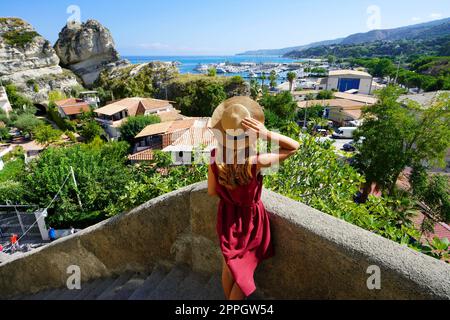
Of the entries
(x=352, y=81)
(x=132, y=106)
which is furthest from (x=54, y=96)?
(x=352, y=81)

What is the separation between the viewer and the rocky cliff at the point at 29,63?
51062 mm

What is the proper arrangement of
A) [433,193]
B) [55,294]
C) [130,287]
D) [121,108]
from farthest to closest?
1. [121,108]
2. [433,193]
3. [55,294]
4. [130,287]

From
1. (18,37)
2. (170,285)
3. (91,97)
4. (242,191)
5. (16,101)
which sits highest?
(18,37)

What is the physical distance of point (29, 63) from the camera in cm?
5356

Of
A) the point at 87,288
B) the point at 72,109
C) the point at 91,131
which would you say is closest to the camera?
the point at 87,288

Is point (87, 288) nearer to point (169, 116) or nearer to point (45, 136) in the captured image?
point (169, 116)

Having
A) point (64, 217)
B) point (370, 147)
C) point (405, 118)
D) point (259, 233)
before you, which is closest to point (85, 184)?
point (64, 217)

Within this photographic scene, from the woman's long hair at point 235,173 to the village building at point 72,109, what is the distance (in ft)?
140

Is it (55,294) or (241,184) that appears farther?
(55,294)

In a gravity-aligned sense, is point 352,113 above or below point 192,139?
below

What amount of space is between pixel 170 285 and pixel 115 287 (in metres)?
0.87

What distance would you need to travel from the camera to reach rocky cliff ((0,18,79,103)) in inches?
2010

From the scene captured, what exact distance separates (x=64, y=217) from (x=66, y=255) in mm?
11278

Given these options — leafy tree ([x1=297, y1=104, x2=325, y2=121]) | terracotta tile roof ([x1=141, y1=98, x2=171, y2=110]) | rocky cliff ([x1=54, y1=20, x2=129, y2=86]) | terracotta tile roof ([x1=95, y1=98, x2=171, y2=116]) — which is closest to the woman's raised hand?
terracotta tile roof ([x1=95, y1=98, x2=171, y2=116])
